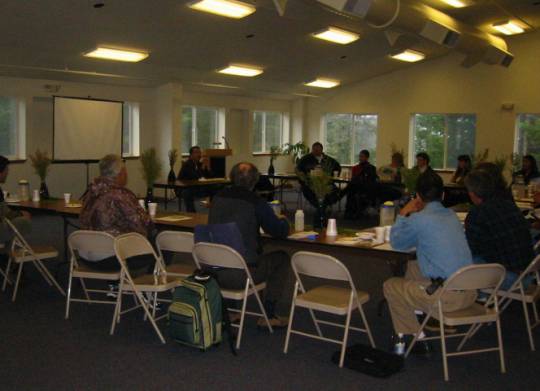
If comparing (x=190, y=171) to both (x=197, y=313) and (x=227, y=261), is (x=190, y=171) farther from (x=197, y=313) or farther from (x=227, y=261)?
(x=197, y=313)

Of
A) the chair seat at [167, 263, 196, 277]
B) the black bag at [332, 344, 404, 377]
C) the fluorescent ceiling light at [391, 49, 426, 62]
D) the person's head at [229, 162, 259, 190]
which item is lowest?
the black bag at [332, 344, 404, 377]

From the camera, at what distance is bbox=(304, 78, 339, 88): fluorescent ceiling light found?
13913mm

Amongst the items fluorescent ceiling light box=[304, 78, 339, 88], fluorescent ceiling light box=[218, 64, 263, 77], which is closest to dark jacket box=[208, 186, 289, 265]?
fluorescent ceiling light box=[218, 64, 263, 77]

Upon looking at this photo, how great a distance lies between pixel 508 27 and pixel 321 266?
915cm

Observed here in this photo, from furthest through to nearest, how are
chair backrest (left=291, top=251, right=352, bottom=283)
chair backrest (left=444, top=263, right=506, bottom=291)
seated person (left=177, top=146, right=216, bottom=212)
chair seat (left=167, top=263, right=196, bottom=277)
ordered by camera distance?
seated person (left=177, top=146, right=216, bottom=212), chair seat (left=167, top=263, right=196, bottom=277), chair backrest (left=291, top=251, right=352, bottom=283), chair backrest (left=444, top=263, right=506, bottom=291)

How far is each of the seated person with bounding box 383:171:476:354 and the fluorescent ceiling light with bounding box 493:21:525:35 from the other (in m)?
8.12

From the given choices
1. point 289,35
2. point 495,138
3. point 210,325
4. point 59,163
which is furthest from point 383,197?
point 210,325

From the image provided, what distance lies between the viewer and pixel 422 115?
14344 millimetres

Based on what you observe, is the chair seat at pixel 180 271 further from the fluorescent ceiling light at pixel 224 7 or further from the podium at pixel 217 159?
the podium at pixel 217 159

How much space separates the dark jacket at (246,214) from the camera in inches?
160

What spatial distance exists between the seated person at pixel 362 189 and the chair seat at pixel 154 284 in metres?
6.40

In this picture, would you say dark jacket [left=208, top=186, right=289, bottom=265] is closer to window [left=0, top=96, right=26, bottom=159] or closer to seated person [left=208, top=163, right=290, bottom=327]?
seated person [left=208, top=163, right=290, bottom=327]

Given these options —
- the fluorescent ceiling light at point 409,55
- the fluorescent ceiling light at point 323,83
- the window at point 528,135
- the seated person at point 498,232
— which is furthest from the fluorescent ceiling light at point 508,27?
the seated person at point 498,232

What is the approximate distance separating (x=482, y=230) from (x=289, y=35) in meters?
6.53
